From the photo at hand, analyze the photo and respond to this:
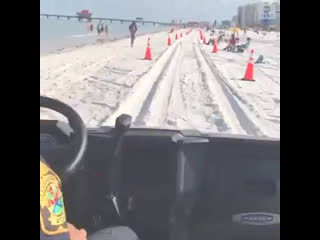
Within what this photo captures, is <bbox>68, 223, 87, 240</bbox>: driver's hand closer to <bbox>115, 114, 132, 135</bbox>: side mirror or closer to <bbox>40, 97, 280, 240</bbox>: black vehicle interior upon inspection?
<bbox>40, 97, 280, 240</bbox>: black vehicle interior

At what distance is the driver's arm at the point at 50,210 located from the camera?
4.28 feet

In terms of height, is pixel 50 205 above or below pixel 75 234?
above

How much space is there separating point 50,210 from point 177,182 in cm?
133

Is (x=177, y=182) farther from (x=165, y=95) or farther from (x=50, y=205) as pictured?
(x=165, y=95)

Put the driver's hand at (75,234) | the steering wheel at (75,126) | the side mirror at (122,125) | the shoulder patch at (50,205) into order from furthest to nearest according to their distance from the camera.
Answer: the side mirror at (122,125)
the steering wheel at (75,126)
the driver's hand at (75,234)
the shoulder patch at (50,205)

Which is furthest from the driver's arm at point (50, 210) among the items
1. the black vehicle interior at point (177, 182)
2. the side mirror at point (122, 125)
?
the side mirror at point (122, 125)

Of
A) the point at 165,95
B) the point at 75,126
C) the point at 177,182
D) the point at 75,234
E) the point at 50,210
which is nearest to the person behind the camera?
the point at 50,210

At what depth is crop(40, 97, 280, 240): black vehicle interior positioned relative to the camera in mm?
2475

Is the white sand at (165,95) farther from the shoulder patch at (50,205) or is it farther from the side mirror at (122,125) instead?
the shoulder patch at (50,205)

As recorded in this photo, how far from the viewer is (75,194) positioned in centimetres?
221

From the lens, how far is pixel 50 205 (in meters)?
1.33

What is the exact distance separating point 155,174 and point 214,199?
304mm

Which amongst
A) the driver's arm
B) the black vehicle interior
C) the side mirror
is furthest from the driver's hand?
the side mirror

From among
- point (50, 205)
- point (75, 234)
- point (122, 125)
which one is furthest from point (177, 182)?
point (50, 205)
